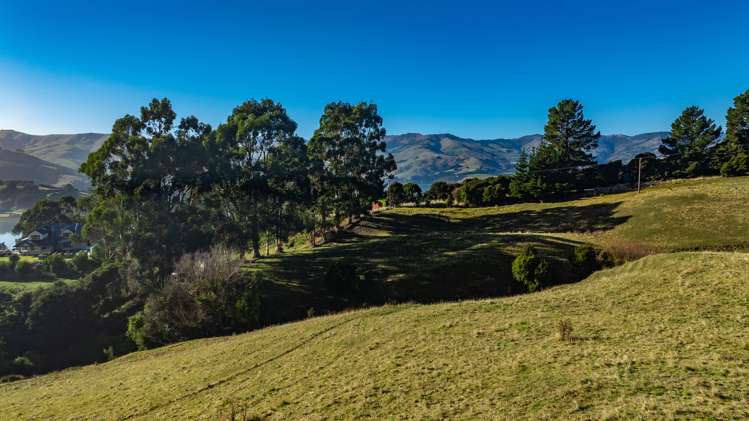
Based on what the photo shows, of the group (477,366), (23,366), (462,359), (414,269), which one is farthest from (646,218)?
(23,366)

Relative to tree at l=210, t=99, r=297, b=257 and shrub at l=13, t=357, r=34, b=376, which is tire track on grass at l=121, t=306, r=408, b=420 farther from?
shrub at l=13, t=357, r=34, b=376

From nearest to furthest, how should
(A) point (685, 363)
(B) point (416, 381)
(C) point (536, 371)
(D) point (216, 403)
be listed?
(A) point (685, 363) → (C) point (536, 371) → (B) point (416, 381) → (D) point (216, 403)

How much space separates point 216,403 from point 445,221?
5805cm

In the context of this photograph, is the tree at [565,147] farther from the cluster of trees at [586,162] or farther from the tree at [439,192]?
the tree at [439,192]

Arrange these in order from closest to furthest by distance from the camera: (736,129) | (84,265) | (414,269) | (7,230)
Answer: (414,269) → (84,265) → (736,129) → (7,230)

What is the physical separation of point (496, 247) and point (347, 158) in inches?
1200

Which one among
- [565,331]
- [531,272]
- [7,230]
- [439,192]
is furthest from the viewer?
[7,230]

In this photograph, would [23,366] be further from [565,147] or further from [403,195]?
[565,147]

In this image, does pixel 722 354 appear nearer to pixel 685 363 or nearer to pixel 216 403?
pixel 685 363

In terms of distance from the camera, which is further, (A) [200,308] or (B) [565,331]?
(A) [200,308]

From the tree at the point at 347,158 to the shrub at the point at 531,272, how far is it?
103 ft

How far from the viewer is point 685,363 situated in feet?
36.6

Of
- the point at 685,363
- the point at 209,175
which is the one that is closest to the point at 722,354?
the point at 685,363

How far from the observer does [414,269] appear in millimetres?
37938
